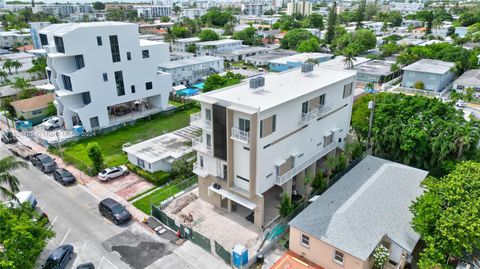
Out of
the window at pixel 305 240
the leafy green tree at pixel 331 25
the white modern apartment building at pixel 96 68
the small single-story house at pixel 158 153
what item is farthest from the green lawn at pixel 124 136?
the leafy green tree at pixel 331 25

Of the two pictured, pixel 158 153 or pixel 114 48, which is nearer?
pixel 158 153

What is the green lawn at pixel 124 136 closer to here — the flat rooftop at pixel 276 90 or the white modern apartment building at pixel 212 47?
the flat rooftop at pixel 276 90

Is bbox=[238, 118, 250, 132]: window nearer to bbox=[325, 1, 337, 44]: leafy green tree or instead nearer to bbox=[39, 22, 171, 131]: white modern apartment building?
bbox=[39, 22, 171, 131]: white modern apartment building

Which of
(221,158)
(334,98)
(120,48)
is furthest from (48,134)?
(334,98)

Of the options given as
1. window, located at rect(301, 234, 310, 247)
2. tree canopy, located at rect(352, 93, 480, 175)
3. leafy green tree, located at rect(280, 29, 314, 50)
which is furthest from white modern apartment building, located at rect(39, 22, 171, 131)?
leafy green tree, located at rect(280, 29, 314, 50)

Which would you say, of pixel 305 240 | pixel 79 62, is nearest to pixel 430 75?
pixel 305 240

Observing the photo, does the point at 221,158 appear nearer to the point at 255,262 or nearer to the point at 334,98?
the point at 255,262

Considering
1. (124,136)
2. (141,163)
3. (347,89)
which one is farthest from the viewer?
(124,136)

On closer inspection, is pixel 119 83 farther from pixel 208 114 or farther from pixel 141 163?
pixel 208 114
